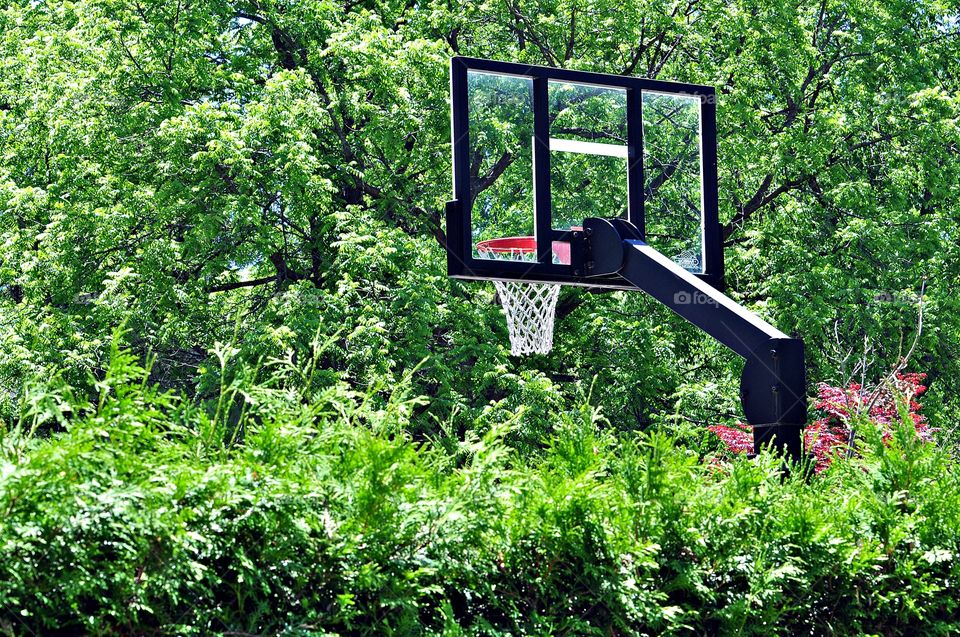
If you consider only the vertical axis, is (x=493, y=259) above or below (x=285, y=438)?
above

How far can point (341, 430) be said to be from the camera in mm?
4004

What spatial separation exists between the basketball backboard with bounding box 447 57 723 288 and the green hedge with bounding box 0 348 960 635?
3869mm

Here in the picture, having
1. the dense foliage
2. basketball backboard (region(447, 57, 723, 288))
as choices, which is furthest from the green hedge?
basketball backboard (region(447, 57, 723, 288))

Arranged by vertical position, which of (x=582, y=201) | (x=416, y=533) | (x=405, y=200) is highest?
(x=405, y=200)

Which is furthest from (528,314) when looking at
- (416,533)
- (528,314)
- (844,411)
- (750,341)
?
(416,533)

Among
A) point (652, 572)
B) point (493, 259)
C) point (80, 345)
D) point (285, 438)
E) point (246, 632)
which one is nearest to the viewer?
point (246, 632)

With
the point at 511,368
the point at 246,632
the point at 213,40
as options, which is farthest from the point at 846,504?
the point at 213,40

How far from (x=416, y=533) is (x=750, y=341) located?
340 cm

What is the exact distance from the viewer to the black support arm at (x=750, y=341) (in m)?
6.30

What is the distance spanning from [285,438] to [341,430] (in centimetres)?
25

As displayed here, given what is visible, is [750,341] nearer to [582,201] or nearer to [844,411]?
[582,201]

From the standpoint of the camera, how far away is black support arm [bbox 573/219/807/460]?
6301 millimetres

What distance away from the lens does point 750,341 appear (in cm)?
666

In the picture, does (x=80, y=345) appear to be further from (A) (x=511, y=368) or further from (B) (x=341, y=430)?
(B) (x=341, y=430)
